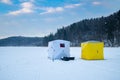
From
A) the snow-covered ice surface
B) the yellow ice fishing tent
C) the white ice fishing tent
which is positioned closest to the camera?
the snow-covered ice surface

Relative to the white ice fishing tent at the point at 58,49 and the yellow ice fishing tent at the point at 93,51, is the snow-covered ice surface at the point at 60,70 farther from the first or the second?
the white ice fishing tent at the point at 58,49

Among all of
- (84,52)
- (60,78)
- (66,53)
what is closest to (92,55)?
(84,52)

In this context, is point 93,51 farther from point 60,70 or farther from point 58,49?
point 60,70

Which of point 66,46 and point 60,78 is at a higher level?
point 66,46

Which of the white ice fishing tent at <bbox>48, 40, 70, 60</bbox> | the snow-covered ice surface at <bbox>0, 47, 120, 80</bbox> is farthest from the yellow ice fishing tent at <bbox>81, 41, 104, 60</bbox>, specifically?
the snow-covered ice surface at <bbox>0, 47, 120, 80</bbox>

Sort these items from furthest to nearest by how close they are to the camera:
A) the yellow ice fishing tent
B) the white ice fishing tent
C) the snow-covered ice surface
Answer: the white ice fishing tent < the yellow ice fishing tent < the snow-covered ice surface

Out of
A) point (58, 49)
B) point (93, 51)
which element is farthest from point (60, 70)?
point (58, 49)

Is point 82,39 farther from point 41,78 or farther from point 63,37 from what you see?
point 41,78

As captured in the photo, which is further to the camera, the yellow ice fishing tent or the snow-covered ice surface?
the yellow ice fishing tent

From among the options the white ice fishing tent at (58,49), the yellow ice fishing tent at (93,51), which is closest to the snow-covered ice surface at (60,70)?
the yellow ice fishing tent at (93,51)

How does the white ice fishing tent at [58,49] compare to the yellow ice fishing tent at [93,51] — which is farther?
the white ice fishing tent at [58,49]

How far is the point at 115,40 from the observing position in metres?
66.2

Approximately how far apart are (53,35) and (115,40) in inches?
1667

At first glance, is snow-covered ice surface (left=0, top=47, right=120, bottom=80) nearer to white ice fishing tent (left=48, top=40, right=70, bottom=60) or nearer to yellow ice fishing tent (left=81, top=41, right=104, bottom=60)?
yellow ice fishing tent (left=81, top=41, right=104, bottom=60)
